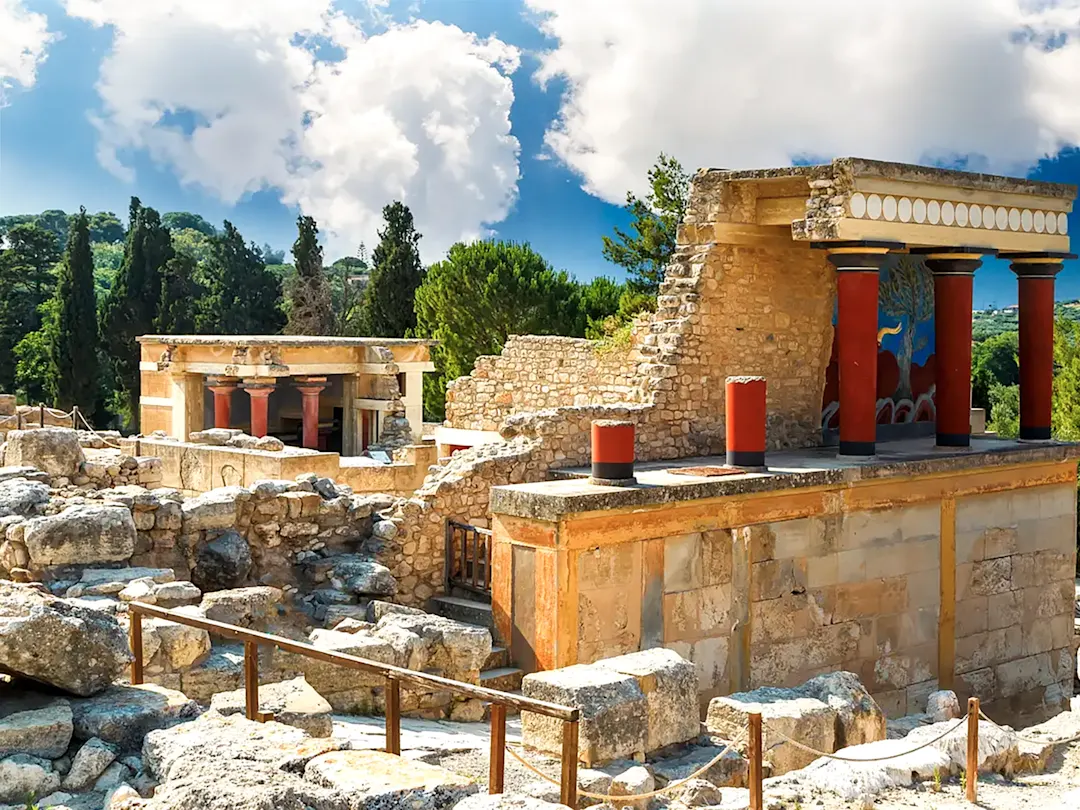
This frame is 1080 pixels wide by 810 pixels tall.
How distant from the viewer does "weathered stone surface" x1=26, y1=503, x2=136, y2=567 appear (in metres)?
9.20

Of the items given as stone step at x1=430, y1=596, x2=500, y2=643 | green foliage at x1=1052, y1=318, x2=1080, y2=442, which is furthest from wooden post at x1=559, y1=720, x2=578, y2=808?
green foliage at x1=1052, y1=318, x2=1080, y2=442

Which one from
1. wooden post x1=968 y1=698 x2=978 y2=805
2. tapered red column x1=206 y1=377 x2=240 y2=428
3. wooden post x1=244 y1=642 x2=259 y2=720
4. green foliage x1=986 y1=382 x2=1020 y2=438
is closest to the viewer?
wooden post x1=244 y1=642 x2=259 y2=720

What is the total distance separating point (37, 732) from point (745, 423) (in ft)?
24.9

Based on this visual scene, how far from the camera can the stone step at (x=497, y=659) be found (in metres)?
10.5

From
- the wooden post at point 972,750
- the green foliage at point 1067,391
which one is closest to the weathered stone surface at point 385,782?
the wooden post at point 972,750

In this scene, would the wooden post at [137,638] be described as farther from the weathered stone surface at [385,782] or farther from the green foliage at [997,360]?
the green foliage at [997,360]

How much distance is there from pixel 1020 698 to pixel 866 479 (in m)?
3.77

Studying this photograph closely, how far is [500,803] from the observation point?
5.41m

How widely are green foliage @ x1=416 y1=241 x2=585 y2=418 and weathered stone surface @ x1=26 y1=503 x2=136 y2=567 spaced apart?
32.0m

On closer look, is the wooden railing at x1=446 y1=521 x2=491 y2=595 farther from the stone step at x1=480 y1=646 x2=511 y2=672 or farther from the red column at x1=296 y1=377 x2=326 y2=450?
the red column at x1=296 y1=377 x2=326 y2=450

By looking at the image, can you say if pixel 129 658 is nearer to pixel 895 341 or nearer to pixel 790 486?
pixel 790 486

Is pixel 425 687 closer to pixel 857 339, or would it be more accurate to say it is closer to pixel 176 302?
pixel 857 339

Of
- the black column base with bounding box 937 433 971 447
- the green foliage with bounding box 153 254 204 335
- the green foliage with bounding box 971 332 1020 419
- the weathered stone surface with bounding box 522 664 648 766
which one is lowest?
the weathered stone surface with bounding box 522 664 648 766

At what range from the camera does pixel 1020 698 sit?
14281 mm
